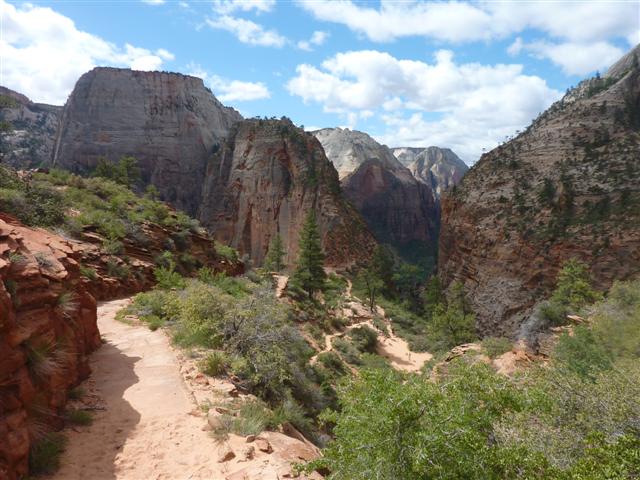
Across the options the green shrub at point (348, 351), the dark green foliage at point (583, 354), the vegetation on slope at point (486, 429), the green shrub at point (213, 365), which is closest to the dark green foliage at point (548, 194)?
the dark green foliage at point (583, 354)

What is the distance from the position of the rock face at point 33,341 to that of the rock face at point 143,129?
6339 cm

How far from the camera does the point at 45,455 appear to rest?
16.3 feet

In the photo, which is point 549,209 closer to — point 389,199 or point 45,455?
point 45,455

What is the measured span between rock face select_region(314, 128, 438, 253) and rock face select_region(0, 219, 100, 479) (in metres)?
80.0

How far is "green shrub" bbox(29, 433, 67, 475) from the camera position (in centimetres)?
482

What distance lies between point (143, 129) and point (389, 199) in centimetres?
5572

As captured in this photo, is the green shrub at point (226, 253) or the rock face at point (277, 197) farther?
the rock face at point (277, 197)

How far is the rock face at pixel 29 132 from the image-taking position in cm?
7200

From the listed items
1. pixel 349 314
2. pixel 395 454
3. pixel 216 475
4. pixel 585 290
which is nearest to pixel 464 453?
pixel 395 454

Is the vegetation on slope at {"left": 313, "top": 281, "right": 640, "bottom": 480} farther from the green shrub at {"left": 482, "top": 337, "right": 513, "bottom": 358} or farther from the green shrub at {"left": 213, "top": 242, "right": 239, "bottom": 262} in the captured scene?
the green shrub at {"left": 213, "top": 242, "right": 239, "bottom": 262}

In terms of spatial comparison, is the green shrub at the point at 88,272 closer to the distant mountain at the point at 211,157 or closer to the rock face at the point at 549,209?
the rock face at the point at 549,209

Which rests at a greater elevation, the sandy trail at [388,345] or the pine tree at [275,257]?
the pine tree at [275,257]

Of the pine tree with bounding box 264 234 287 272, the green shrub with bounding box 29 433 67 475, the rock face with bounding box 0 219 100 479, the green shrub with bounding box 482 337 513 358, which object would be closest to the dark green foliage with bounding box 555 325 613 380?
the green shrub with bounding box 482 337 513 358

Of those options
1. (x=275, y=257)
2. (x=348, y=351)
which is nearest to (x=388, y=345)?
(x=348, y=351)
